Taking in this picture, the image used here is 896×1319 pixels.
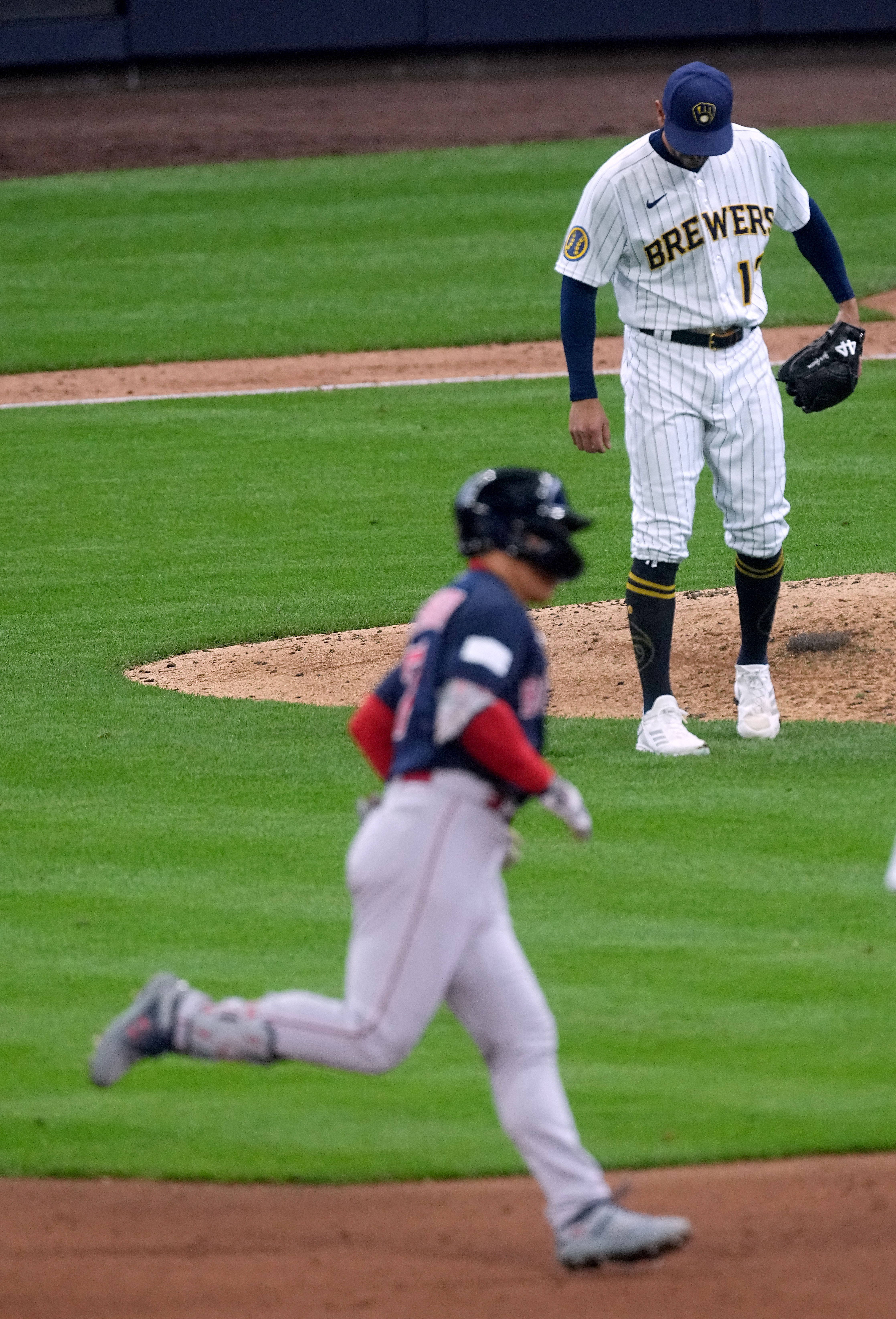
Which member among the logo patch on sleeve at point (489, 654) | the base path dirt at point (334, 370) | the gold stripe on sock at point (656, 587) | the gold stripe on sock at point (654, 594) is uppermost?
the logo patch on sleeve at point (489, 654)

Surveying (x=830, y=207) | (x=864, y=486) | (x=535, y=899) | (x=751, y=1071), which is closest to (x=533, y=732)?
(x=751, y=1071)

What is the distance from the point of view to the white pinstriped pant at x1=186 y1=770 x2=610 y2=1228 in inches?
149

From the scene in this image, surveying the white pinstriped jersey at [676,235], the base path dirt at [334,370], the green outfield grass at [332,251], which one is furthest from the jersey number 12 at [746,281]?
the green outfield grass at [332,251]

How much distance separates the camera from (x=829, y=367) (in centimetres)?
783

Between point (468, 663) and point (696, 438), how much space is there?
3515mm

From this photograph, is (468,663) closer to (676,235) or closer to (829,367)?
(676,235)

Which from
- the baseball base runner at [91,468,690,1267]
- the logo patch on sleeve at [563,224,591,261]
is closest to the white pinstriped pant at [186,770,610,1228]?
the baseball base runner at [91,468,690,1267]

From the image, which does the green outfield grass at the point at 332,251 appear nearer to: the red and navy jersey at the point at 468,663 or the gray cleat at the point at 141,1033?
the gray cleat at the point at 141,1033

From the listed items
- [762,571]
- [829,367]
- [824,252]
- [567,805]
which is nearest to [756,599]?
[762,571]

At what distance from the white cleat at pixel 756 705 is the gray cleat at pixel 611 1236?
3837 mm

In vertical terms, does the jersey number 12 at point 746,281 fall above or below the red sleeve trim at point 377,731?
above

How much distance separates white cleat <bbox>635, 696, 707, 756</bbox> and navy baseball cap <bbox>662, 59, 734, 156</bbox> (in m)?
1.98

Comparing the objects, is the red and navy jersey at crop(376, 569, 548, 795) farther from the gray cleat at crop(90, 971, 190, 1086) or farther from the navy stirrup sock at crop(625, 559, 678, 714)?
the navy stirrup sock at crop(625, 559, 678, 714)

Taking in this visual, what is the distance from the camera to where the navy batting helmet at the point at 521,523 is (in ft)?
13.0
